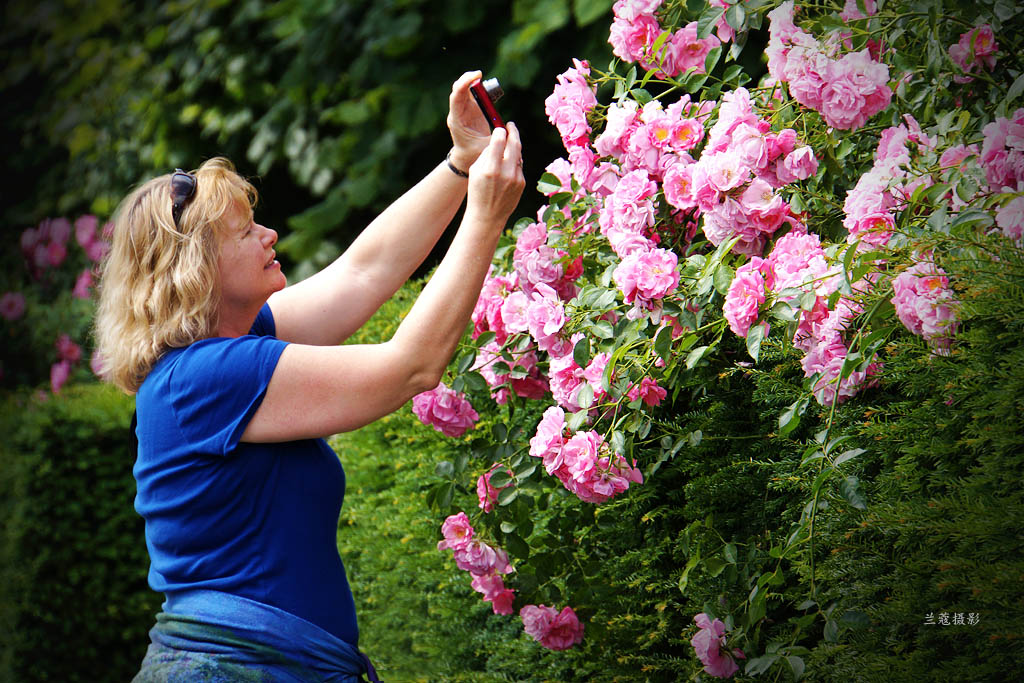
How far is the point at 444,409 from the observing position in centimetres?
202

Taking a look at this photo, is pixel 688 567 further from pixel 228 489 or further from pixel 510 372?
pixel 228 489

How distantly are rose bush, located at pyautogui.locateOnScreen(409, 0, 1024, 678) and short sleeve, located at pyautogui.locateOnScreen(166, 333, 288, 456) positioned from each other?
454 millimetres

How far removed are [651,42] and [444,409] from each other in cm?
84

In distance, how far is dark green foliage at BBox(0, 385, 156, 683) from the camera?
4.18m

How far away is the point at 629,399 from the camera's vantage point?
1.74 metres

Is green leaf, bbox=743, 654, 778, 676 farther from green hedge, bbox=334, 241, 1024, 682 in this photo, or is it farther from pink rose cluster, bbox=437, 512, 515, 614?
pink rose cluster, bbox=437, 512, 515, 614

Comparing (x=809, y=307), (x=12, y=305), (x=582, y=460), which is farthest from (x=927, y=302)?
(x=12, y=305)

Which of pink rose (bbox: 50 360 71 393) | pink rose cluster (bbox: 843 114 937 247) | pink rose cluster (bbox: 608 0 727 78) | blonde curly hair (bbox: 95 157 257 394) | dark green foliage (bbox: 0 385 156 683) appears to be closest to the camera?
pink rose cluster (bbox: 843 114 937 247)

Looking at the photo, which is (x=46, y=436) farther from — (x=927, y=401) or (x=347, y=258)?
(x=927, y=401)

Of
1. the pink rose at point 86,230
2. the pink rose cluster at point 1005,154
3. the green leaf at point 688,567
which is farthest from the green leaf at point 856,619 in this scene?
the pink rose at point 86,230

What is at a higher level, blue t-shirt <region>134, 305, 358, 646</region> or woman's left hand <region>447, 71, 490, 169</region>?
woman's left hand <region>447, 71, 490, 169</region>

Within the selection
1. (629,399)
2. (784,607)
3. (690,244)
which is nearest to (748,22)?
(690,244)

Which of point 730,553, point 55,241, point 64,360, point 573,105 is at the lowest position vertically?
point 64,360

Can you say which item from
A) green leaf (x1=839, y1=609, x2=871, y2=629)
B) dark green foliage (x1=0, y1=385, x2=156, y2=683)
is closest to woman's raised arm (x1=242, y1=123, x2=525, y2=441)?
green leaf (x1=839, y1=609, x2=871, y2=629)
